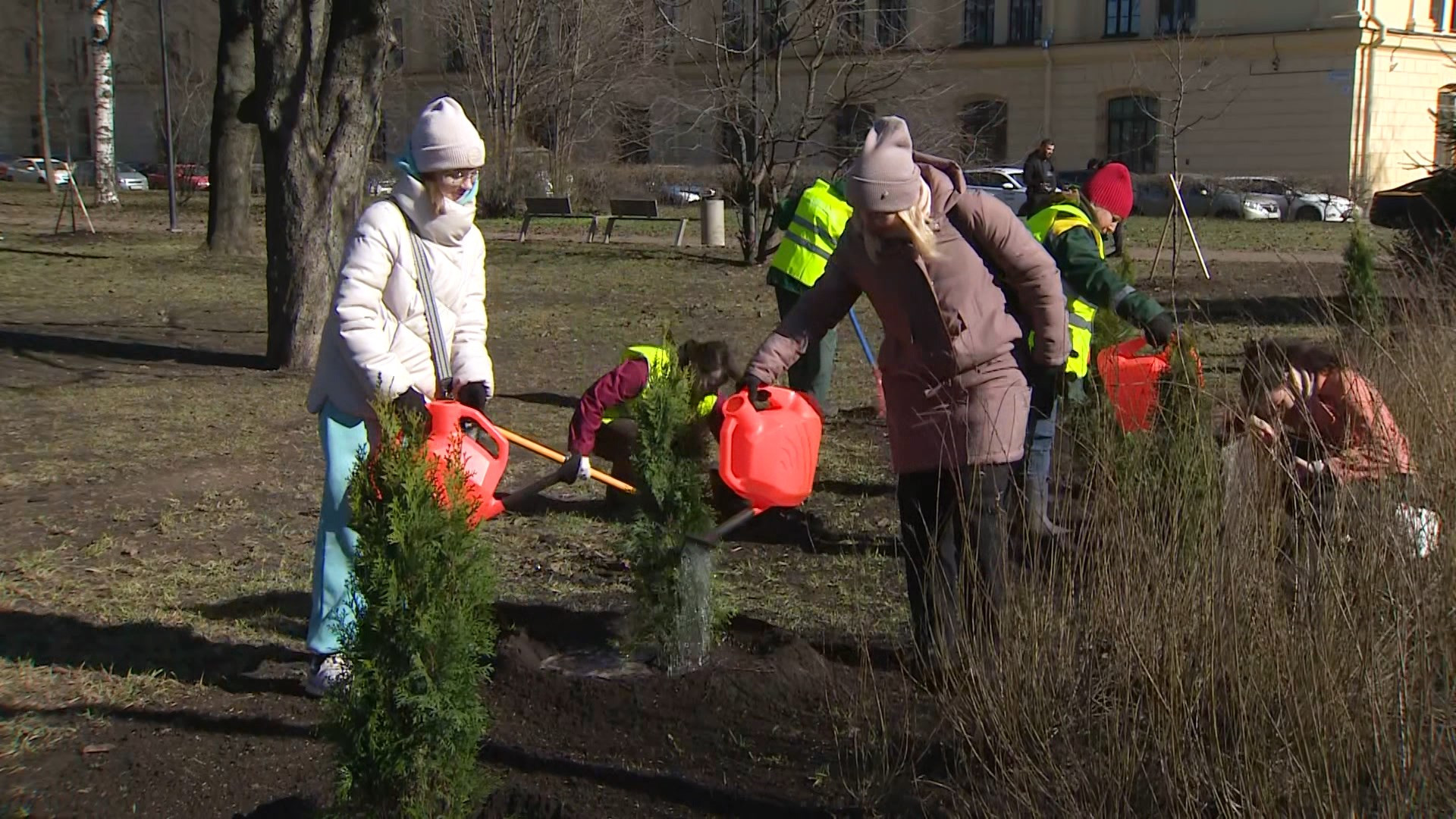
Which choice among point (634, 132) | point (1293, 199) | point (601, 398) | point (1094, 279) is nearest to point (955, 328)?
point (601, 398)

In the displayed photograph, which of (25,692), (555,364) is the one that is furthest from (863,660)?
(555,364)

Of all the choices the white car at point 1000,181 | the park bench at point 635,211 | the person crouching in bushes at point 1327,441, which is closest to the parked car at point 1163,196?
the white car at point 1000,181

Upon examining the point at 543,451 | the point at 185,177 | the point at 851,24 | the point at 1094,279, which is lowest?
the point at 543,451

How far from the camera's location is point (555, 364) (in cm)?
1106

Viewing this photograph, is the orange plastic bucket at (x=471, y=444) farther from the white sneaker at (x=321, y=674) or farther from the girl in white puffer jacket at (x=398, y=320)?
the white sneaker at (x=321, y=674)

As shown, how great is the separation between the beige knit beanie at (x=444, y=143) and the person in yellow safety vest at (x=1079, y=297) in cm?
171

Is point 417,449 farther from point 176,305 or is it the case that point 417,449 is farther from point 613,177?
point 613,177

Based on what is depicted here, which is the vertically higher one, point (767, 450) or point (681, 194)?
point (681, 194)

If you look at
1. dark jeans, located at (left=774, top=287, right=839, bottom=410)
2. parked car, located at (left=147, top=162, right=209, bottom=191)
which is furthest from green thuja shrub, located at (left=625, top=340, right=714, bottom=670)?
parked car, located at (left=147, top=162, right=209, bottom=191)

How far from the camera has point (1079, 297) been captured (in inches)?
211

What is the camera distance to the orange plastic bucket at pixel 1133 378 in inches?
180

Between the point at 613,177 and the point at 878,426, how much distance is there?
26.7 metres

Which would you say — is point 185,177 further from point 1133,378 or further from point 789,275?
point 1133,378

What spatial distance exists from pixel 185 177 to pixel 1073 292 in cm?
3669
